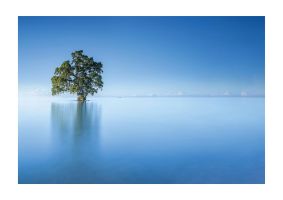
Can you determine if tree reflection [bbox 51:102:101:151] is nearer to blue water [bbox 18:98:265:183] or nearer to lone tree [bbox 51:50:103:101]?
blue water [bbox 18:98:265:183]

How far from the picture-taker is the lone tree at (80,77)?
34.8 feet

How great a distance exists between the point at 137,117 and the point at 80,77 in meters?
4.47

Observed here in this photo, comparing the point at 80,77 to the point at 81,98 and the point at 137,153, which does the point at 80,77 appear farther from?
the point at 137,153

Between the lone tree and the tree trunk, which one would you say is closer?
the lone tree

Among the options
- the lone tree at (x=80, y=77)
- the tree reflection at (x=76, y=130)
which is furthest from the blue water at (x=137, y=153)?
the lone tree at (x=80, y=77)

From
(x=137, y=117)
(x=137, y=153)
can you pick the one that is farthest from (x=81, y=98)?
(x=137, y=153)

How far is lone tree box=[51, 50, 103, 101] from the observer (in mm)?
10602

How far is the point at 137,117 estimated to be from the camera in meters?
8.04

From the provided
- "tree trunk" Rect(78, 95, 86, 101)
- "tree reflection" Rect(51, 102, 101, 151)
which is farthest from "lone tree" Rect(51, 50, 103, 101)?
"tree reflection" Rect(51, 102, 101, 151)

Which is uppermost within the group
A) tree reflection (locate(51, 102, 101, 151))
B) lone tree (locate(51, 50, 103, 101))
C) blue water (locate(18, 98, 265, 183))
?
lone tree (locate(51, 50, 103, 101))

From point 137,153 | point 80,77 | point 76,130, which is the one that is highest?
point 80,77

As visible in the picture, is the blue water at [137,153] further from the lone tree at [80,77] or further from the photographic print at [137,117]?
the lone tree at [80,77]

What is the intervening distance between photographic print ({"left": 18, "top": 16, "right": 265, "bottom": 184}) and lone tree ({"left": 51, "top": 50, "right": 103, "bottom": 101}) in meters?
0.04
